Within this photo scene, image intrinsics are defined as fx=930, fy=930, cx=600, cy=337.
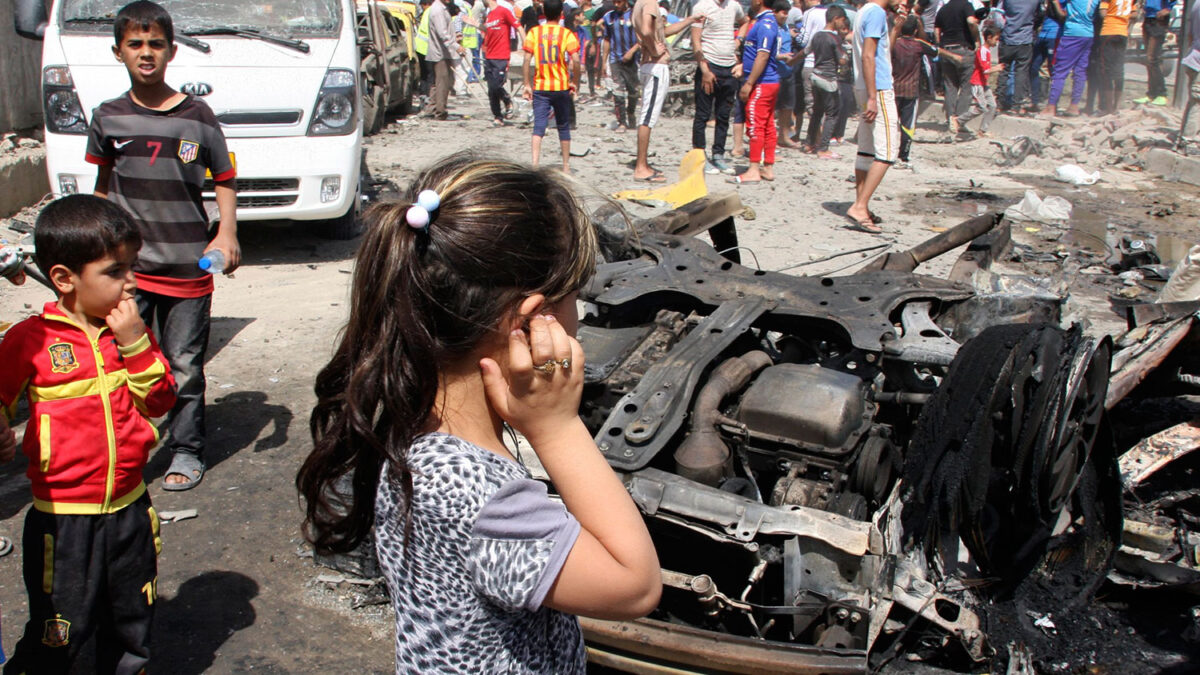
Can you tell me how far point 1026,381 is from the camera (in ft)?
10.4

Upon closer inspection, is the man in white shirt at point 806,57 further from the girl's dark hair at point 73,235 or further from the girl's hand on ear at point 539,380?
the girl's hand on ear at point 539,380

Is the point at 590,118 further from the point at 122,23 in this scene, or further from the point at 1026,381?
the point at 1026,381

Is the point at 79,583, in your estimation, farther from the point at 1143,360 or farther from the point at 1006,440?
the point at 1143,360

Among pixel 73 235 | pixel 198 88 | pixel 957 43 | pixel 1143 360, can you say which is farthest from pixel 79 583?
pixel 957 43

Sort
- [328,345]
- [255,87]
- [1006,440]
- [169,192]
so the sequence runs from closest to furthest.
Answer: [1006,440]
[169,192]
[328,345]
[255,87]

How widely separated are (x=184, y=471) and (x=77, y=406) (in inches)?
69.8

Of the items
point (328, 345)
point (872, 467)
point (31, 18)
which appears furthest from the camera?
point (31, 18)

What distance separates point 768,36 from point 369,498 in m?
10.1

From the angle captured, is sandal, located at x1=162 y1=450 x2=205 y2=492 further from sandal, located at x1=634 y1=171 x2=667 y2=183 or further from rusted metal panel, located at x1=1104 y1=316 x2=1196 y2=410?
sandal, located at x1=634 y1=171 x2=667 y2=183

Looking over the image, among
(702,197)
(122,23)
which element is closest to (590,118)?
(702,197)

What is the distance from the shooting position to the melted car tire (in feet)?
9.71

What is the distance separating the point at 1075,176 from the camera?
1205 cm

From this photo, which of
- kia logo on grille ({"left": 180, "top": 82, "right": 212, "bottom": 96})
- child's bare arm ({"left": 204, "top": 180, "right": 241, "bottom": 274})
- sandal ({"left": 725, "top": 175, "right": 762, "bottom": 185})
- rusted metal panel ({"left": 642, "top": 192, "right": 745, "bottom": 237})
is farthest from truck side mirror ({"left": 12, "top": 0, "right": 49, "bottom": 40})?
sandal ({"left": 725, "top": 175, "right": 762, "bottom": 185})

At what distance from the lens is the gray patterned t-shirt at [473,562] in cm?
133
